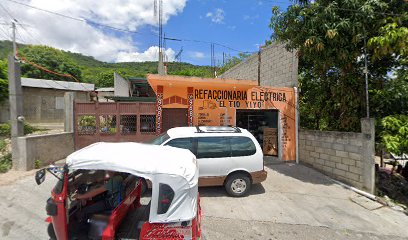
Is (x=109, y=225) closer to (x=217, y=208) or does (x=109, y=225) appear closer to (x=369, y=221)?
(x=217, y=208)

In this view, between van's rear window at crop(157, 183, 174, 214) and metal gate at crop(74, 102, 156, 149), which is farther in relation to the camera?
metal gate at crop(74, 102, 156, 149)

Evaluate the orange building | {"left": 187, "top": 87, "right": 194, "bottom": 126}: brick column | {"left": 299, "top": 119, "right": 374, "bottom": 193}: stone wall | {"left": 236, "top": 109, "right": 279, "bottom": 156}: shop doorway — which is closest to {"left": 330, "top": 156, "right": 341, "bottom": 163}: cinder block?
{"left": 299, "top": 119, "right": 374, "bottom": 193}: stone wall

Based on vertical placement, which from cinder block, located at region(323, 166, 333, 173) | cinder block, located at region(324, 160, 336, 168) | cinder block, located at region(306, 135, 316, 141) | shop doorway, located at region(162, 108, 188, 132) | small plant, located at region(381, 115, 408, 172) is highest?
shop doorway, located at region(162, 108, 188, 132)

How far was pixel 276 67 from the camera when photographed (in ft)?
33.1

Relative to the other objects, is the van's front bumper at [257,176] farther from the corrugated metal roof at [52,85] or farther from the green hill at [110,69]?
the green hill at [110,69]

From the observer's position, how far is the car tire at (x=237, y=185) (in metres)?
5.61

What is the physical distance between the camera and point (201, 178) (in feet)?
18.0

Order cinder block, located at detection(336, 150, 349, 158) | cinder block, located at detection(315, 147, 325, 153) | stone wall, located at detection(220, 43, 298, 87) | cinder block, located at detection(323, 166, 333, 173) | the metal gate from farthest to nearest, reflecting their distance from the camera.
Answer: stone wall, located at detection(220, 43, 298, 87), the metal gate, cinder block, located at detection(315, 147, 325, 153), cinder block, located at detection(323, 166, 333, 173), cinder block, located at detection(336, 150, 349, 158)

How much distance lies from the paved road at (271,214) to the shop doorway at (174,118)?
3460 millimetres

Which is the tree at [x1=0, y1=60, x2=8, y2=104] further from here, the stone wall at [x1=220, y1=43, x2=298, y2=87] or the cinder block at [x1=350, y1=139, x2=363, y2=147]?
the cinder block at [x1=350, y1=139, x2=363, y2=147]

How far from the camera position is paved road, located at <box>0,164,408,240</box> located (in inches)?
163

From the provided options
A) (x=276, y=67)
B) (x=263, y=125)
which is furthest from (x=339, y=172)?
(x=276, y=67)

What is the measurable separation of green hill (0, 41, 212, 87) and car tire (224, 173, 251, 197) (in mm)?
22221

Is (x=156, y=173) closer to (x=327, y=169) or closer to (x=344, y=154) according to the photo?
(x=344, y=154)
